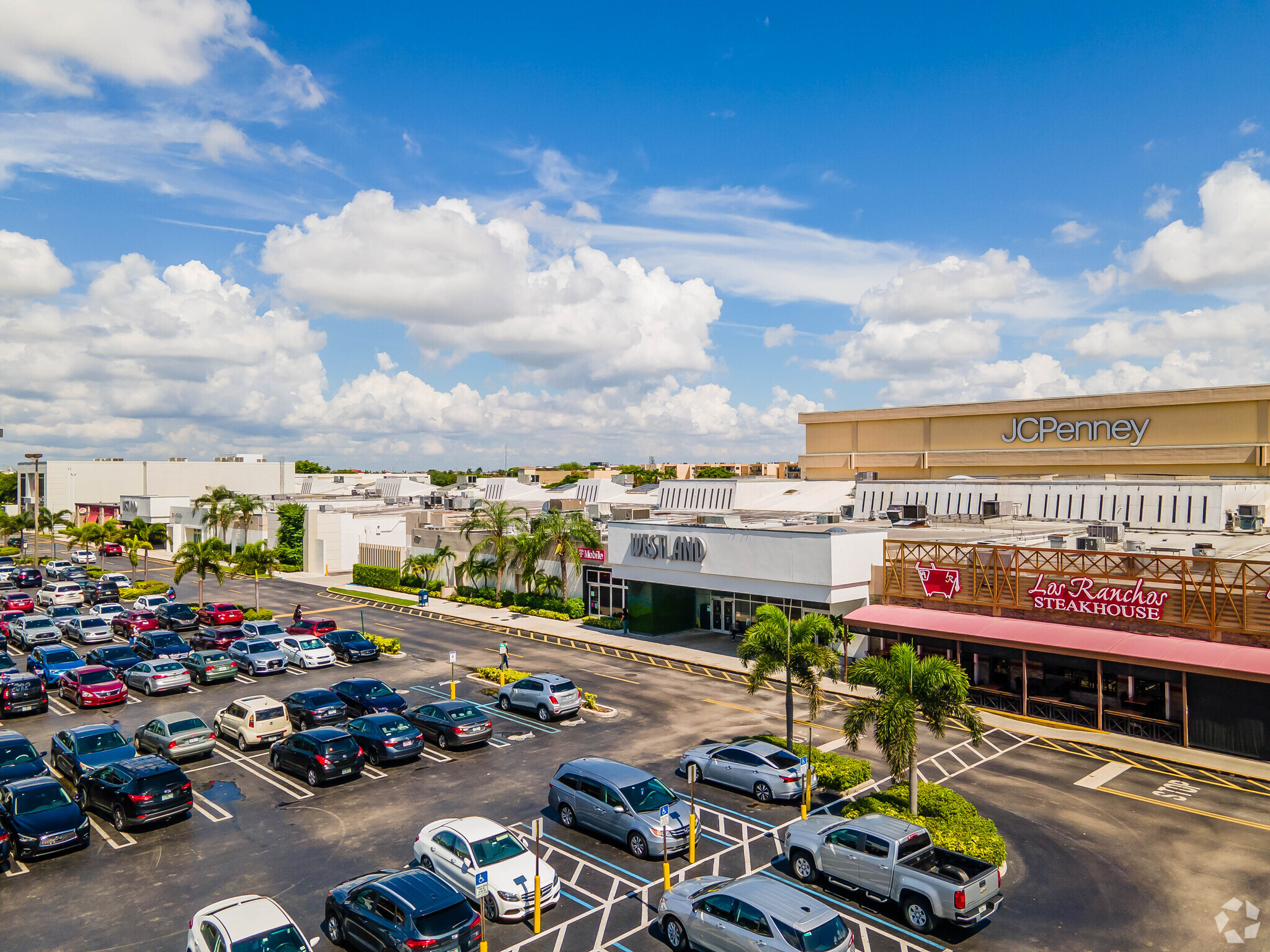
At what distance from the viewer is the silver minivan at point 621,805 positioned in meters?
19.8

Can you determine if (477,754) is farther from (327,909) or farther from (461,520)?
(461,520)

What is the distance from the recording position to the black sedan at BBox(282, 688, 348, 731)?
1211 inches

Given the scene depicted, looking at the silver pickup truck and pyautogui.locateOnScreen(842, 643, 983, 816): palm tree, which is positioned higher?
pyautogui.locateOnScreen(842, 643, 983, 816): palm tree

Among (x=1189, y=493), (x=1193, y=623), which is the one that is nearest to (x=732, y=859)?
(x=1193, y=623)

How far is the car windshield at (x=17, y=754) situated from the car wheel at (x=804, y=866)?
22316 millimetres

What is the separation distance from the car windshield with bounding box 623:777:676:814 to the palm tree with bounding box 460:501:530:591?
38.7 metres

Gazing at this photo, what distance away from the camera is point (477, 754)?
28.1 m

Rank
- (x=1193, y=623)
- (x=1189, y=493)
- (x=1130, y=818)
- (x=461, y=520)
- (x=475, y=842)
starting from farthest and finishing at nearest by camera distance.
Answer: (x=461, y=520) → (x=1189, y=493) → (x=1193, y=623) → (x=1130, y=818) → (x=475, y=842)

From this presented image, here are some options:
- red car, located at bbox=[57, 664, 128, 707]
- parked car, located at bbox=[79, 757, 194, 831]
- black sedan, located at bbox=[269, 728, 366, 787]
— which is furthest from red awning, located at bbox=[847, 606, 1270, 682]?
red car, located at bbox=[57, 664, 128, 707]

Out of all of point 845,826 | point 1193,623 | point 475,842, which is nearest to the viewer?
point 475,842

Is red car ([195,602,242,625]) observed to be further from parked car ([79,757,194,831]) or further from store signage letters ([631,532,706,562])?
parked car ([79,757,194,831])

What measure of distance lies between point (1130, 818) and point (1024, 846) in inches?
165

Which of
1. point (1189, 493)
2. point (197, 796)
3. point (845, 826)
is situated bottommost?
point (197, 796)

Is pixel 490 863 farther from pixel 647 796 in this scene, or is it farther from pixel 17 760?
pixel 17 760
